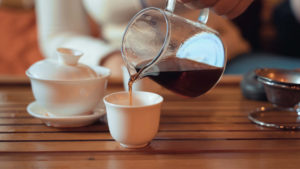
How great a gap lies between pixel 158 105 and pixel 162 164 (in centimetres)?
10

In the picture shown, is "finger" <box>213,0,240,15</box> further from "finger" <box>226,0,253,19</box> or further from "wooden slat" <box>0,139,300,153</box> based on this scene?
"wooden slat" <box>0,139,300,153</box>

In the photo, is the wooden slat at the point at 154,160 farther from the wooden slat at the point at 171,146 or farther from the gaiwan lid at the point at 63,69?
the gaiwan lid at the point at 63,69

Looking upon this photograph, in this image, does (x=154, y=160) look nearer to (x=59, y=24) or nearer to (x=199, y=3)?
(x=199, y=3)

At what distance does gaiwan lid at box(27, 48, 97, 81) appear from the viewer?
65cm

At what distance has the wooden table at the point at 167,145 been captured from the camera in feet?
1.70

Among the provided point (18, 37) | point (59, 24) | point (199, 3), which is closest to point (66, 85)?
point (199, 3)

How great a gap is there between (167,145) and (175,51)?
0.55ft

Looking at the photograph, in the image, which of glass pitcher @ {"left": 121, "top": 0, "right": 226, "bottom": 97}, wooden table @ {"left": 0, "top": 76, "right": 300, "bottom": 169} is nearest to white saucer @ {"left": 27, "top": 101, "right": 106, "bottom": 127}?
wooden table @ {"left": 0, "top": 76, "right": 300, "bottom": 169}

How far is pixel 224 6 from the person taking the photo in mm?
705

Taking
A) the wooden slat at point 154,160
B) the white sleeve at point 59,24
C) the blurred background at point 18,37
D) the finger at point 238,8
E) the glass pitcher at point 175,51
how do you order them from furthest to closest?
the blurred background at point 18,37
the white sleeve at point 59,24
the finger at point 238,8
the glass pitcher at point 175,51
the wooden slat at point 154,160

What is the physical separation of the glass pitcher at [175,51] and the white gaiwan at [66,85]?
0.10 m

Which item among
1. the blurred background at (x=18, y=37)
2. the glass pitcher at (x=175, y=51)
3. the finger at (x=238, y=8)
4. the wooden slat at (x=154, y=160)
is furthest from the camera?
the blurred background at (x=18, y=37)

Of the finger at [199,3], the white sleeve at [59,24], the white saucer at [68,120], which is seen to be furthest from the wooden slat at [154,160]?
the white sleeve at [59,24]

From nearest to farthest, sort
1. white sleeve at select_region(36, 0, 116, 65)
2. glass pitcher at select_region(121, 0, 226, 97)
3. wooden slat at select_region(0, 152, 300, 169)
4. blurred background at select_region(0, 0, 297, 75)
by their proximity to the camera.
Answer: wooden slat at select_region(0, 152, 300, 169), glass pitcher at select_region(121, 0, 226, 97), white sleeve at select_region(36, 0, 116, 65), blurred background at select_region(0, 0, 297, 75)
